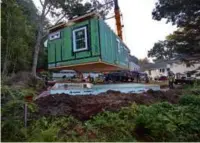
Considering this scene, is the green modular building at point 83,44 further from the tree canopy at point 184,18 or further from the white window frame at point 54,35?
the tree canopy at point 184,18

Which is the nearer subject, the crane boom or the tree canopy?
the crane boom

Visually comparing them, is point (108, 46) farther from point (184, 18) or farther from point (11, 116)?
point (184, 18)

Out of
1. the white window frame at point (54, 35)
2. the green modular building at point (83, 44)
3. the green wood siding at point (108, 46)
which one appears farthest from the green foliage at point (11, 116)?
the white window frame at point (54, 35)

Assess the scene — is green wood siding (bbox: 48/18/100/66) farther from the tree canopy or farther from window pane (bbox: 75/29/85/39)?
the tree canopy

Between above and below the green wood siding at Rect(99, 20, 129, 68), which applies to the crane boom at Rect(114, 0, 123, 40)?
above

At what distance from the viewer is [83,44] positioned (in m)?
10.1

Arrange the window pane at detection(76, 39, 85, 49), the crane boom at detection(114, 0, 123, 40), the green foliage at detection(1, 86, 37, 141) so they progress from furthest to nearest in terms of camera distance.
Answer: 1. the crane boom at detection(114, 0, 123, 40)
2. the window pane at detection(76, 39, 85, 49)
3. the green foliage at detection(1, 86, 37, 141)

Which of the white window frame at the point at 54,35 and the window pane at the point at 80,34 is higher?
the white window frame at the point at 54,35

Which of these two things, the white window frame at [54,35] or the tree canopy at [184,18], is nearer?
the white window frame at [54,35]

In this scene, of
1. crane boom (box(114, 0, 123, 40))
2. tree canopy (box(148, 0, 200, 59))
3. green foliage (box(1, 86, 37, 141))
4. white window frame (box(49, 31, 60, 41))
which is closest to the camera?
green foliage (box(1, 86, 37, 141))

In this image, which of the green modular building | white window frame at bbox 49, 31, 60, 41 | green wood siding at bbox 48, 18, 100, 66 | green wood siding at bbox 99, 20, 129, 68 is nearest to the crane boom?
green wood siding at bbox 99, 20, 129, 68

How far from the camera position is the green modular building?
9664 mm

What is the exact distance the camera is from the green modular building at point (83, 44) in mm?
9664

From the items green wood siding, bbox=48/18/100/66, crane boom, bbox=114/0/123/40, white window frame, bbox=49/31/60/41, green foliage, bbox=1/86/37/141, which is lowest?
green foliage, bbox=1/86/37/141
